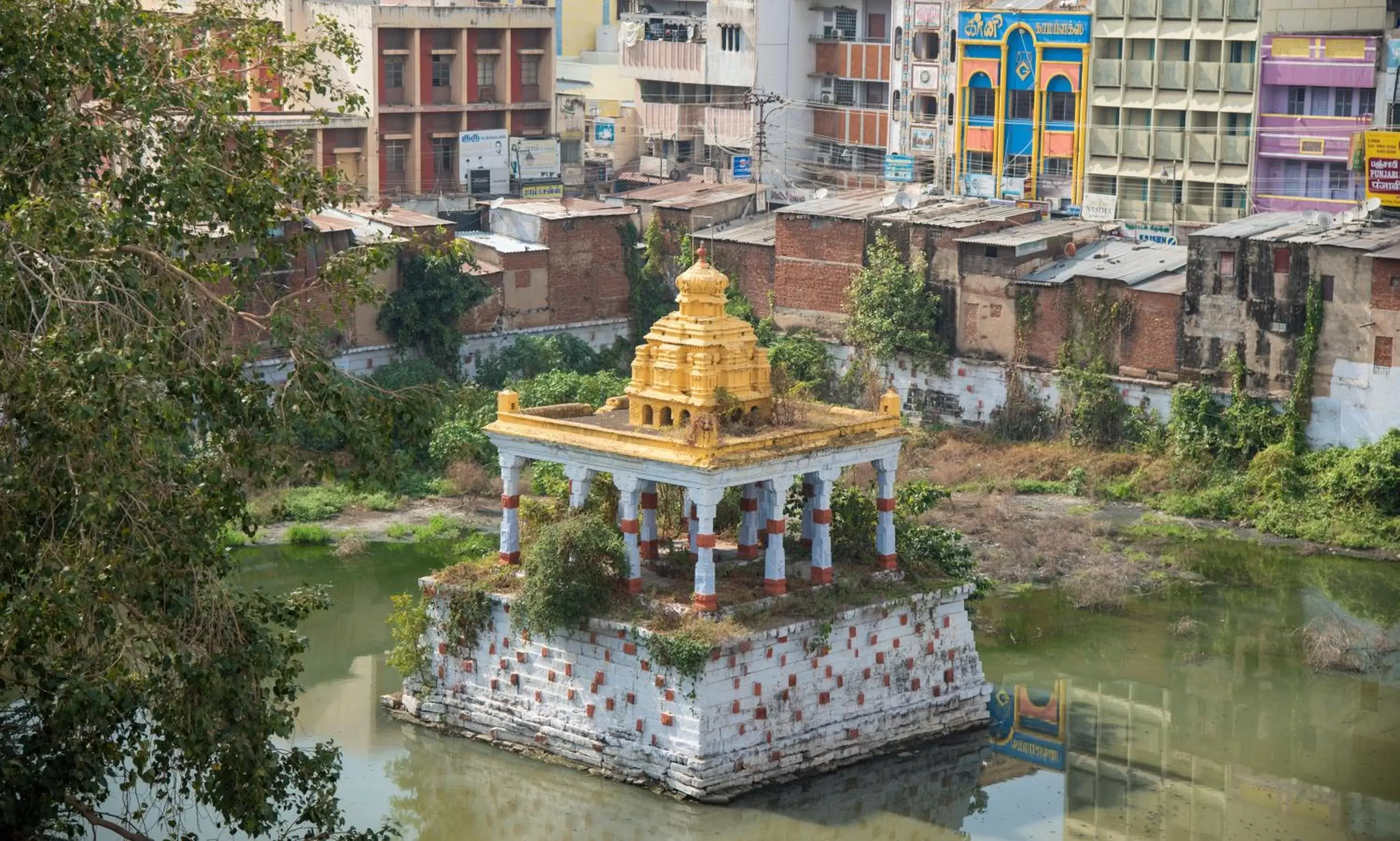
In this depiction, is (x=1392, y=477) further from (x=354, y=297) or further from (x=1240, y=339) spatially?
(x=354, y=297)

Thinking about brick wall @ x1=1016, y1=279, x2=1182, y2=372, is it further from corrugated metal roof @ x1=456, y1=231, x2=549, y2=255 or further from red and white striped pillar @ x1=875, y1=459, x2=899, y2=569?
red and white striped pillar @ x1=875, y1=459, x2=899, y2=569

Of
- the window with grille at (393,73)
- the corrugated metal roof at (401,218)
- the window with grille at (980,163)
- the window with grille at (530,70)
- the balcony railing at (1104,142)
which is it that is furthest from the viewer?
the window with grille at (530,70)

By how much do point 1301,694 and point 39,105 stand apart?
17.8 meters

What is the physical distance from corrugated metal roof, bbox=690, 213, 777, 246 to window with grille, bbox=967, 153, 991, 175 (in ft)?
21.4

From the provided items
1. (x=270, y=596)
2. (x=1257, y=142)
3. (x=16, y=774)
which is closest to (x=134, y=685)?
(x=16, y=774)

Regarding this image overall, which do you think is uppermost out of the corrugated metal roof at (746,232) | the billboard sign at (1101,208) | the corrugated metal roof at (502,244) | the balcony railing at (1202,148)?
the balcony railing at (1202,148)

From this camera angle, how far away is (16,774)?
1870 cm

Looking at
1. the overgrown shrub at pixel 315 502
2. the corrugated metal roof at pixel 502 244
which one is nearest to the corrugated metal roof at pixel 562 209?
the corrugated metal roof at pixel 502 244

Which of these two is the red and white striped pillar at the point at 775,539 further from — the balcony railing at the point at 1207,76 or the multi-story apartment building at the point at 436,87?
the multi-story apartment building at the point at 436,87

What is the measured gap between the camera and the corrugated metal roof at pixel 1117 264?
42.0 metres

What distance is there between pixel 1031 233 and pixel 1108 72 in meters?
8.51

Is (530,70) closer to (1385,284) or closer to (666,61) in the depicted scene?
(666,61)

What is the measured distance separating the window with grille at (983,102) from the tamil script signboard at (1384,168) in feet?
44.1

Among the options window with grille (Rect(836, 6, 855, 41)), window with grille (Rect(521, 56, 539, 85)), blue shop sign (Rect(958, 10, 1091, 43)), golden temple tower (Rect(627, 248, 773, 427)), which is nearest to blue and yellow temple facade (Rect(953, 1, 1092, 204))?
blue shop sign (Rect(958, 10, 1091, 43))
